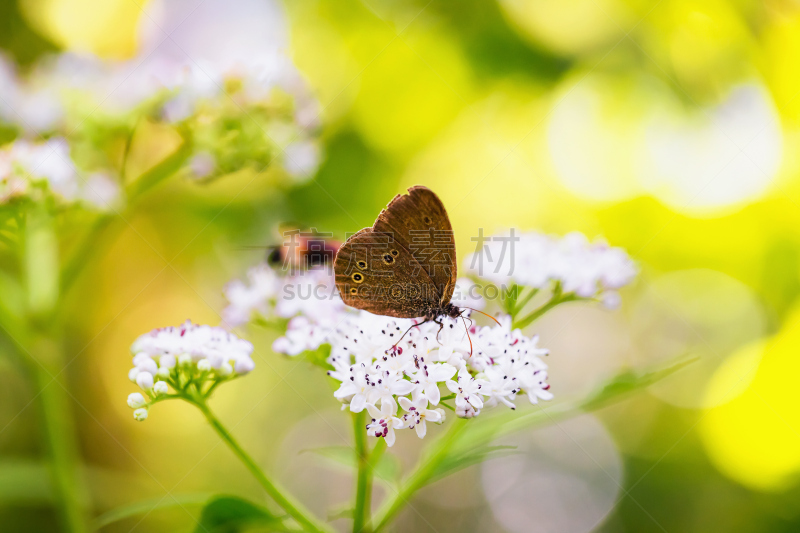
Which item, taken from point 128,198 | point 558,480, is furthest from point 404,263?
point 558,480

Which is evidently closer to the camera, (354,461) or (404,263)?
(354,461)

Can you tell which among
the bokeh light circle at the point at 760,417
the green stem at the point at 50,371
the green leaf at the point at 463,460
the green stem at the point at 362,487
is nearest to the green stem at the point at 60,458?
the green stem at the point at 50,371

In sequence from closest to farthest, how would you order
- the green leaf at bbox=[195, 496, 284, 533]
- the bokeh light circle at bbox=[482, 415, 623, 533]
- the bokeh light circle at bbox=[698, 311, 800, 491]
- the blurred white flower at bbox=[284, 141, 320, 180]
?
the green leaf at bbox=[195, 496, 284, 533] < the blurred white flower at bbox=[284, 141, 320, 180] < the bokeh light circle at bbox=[698, 311, 800, 491] < the bokeh light circle at bbox=[482, 415, 623, 533]

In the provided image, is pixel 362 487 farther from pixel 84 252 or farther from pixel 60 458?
pixel 84 252

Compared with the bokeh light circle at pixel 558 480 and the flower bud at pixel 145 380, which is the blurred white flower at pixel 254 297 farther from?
the bokeh light circle at pixel 558 480

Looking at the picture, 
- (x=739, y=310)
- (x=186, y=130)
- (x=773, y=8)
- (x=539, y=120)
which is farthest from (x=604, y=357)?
(x=186, y=130)

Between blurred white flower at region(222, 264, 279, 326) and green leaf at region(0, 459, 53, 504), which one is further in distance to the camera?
blurred white flower at region(222, 264, 279, 326)

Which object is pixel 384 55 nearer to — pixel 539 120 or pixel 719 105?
pixel 539 120

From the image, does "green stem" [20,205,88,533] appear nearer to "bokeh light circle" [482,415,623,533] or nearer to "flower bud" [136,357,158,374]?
"flower bud" [136,357,158,374]

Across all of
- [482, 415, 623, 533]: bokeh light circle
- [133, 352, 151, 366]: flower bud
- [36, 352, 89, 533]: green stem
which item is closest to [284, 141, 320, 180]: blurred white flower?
[133, 352, 151, 366]: flower bud
